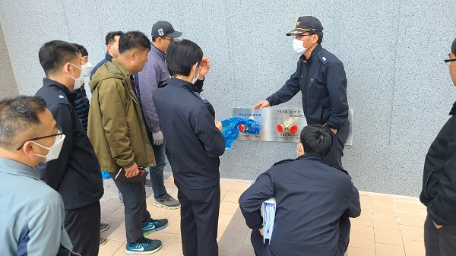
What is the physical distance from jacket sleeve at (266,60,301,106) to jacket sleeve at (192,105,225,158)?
133 cm

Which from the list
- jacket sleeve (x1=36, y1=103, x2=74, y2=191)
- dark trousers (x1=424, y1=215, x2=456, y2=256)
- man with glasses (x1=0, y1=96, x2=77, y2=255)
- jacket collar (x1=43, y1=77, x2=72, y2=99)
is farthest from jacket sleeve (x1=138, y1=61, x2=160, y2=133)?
dark trousers (x1=424, y1=215, x2=456, y2=256)

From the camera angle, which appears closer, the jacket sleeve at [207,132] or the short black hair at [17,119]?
the short black hair at [17,119]

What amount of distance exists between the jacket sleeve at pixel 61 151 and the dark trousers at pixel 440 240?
2265mm

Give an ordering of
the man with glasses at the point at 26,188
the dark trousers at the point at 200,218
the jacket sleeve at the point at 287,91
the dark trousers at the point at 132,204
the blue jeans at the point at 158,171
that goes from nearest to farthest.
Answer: the man with glasses at the point at 26,188
the dark trousers at the point at 200,218
the dark trousers at the point at 132,204
the jacket sleeve at the point at 287,91
the blue jeans at the point at 158,171

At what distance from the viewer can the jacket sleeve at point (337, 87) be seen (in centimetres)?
274

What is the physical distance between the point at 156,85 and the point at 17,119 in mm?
1891

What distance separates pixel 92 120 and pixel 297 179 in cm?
170

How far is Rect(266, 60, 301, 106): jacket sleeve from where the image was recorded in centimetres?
325

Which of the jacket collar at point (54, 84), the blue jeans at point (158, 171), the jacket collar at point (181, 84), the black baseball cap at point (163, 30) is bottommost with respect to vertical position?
the blue jeans at point (158, 171)

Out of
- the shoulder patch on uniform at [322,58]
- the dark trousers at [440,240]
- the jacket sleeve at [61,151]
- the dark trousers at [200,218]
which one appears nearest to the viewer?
the dark trousers at [440,240]

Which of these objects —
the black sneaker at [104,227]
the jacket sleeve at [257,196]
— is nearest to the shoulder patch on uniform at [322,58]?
the jacket sleeve at [257,196]

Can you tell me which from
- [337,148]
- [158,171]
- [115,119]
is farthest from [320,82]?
[158,171]

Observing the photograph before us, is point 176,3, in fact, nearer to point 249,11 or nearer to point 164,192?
point 249,11

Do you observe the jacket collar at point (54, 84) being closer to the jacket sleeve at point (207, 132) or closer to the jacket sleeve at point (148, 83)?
the jacket sleeve at point (207, 132)
